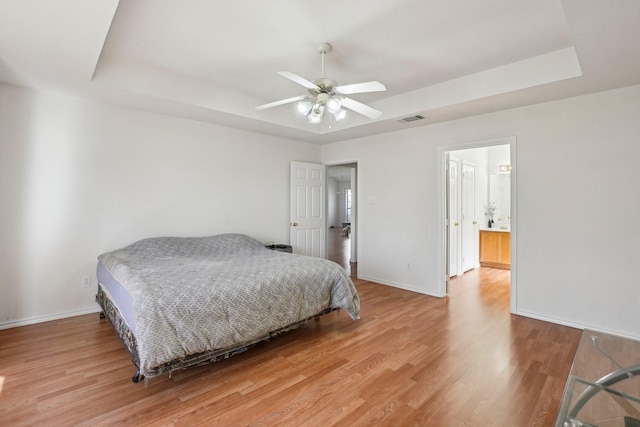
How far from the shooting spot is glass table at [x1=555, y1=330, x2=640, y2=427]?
1.28m

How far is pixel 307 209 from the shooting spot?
5383 mm

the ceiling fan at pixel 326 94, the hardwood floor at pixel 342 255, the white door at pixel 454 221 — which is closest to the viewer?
the ceiling fan at pixel 326 94

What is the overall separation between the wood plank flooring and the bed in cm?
20

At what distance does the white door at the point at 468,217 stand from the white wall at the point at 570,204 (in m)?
1.57

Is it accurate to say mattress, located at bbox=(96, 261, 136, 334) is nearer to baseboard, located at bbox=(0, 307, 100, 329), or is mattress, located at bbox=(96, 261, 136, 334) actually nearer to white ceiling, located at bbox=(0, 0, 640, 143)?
baseboard, located at bbox=(0, 307, 100, 329)

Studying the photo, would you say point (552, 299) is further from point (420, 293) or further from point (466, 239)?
point (466, 239)

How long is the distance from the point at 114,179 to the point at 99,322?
1.58m

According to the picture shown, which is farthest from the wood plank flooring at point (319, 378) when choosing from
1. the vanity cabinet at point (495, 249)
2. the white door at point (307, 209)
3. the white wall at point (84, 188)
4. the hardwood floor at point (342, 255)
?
the vanity cabinet at point (495, 249)

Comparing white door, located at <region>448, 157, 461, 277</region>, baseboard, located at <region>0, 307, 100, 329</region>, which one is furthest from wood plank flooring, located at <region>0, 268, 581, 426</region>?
white door, located at <region>448, 157, 461, 277</region>

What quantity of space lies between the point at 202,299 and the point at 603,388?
2.31 m

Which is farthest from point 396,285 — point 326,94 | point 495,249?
point 326,94

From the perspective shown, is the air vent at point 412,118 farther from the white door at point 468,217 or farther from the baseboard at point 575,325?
the baseboard at point 575,325

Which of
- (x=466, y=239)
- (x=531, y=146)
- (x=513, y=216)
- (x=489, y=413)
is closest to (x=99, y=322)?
(x=489, y=413)

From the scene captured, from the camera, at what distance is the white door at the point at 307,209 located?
5211mm
